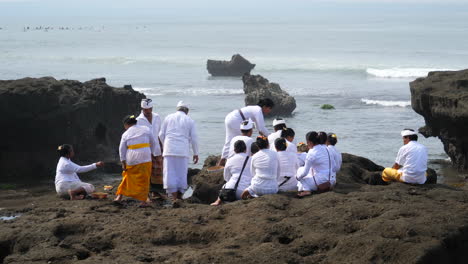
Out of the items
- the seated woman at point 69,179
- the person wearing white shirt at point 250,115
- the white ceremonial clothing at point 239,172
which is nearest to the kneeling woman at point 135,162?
the seated woman at point 69,179

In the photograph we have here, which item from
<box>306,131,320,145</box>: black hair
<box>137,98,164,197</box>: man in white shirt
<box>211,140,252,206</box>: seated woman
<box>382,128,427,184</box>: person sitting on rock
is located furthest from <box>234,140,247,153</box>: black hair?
<box>382,128,427,184</box>: person sitting on rock

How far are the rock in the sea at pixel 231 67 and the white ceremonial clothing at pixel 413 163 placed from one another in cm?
4271

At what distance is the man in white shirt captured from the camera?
13625 millimetres

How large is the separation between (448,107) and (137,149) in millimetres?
10136

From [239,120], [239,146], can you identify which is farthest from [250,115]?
[239,146]

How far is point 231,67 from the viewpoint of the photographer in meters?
56.6

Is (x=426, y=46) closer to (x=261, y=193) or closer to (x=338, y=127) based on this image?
(x=338, y=127)

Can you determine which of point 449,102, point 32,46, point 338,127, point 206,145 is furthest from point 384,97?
point 32,46

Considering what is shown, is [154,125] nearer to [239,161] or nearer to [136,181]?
[136,181]

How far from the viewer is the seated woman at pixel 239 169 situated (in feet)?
40.3

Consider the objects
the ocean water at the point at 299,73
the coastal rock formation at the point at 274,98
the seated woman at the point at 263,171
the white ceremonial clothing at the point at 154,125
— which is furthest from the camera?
the coastal rock formation at the point at 274,98

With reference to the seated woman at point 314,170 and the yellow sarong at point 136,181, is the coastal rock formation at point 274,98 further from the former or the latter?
the yellow sarong at point 136,181

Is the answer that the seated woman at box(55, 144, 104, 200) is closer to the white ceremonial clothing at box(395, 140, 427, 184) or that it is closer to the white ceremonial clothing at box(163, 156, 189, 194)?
the white ceremonial clothing at box(163, 156, 189, 194)

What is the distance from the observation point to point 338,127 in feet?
109
